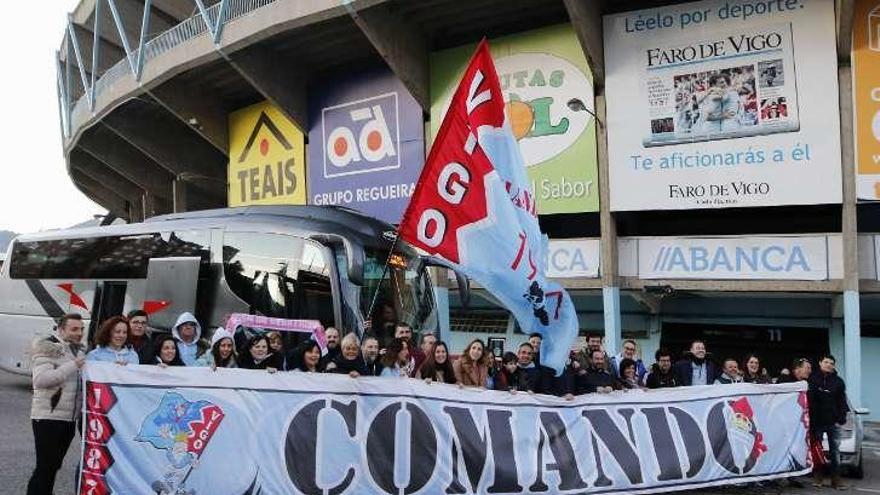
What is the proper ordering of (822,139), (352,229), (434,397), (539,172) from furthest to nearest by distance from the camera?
(539,172), (822,139), (352,229), (434,397)

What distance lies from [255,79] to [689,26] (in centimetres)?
1088

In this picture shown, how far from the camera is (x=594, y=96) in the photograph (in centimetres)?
1709

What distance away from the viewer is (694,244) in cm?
1634

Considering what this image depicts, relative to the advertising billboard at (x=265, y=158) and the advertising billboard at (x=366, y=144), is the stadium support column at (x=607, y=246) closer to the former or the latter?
the advertising billboard at (x=366, y=144)

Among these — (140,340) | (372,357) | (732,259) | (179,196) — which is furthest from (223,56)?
(372,357)

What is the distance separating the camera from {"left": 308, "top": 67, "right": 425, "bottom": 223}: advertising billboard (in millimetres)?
19688

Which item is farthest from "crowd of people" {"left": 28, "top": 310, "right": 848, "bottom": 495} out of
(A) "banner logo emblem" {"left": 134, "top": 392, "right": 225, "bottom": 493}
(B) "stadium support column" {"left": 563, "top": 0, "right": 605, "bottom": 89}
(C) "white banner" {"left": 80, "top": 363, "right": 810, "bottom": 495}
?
(B) "stadium support column" {"left": 563, "top": 0, "right": 605, "bottom": 89}

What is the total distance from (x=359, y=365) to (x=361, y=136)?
1412cm

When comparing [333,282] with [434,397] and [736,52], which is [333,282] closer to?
[434,397]

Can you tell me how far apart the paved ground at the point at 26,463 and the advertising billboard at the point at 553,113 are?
7.57 meters

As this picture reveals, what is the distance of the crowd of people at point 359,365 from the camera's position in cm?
581

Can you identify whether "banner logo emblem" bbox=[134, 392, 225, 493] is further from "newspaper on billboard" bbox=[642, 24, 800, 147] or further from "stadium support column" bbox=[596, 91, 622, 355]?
"newspaper on billboard" bbox=[642, 24, 800, 147]

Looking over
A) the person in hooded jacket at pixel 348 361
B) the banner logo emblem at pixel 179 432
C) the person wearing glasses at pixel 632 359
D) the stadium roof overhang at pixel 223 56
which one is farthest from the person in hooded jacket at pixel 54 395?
A: the stadium roof overhang at pixel 223 56

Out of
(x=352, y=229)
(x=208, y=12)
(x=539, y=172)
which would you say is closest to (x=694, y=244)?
(x=539, y=172)
